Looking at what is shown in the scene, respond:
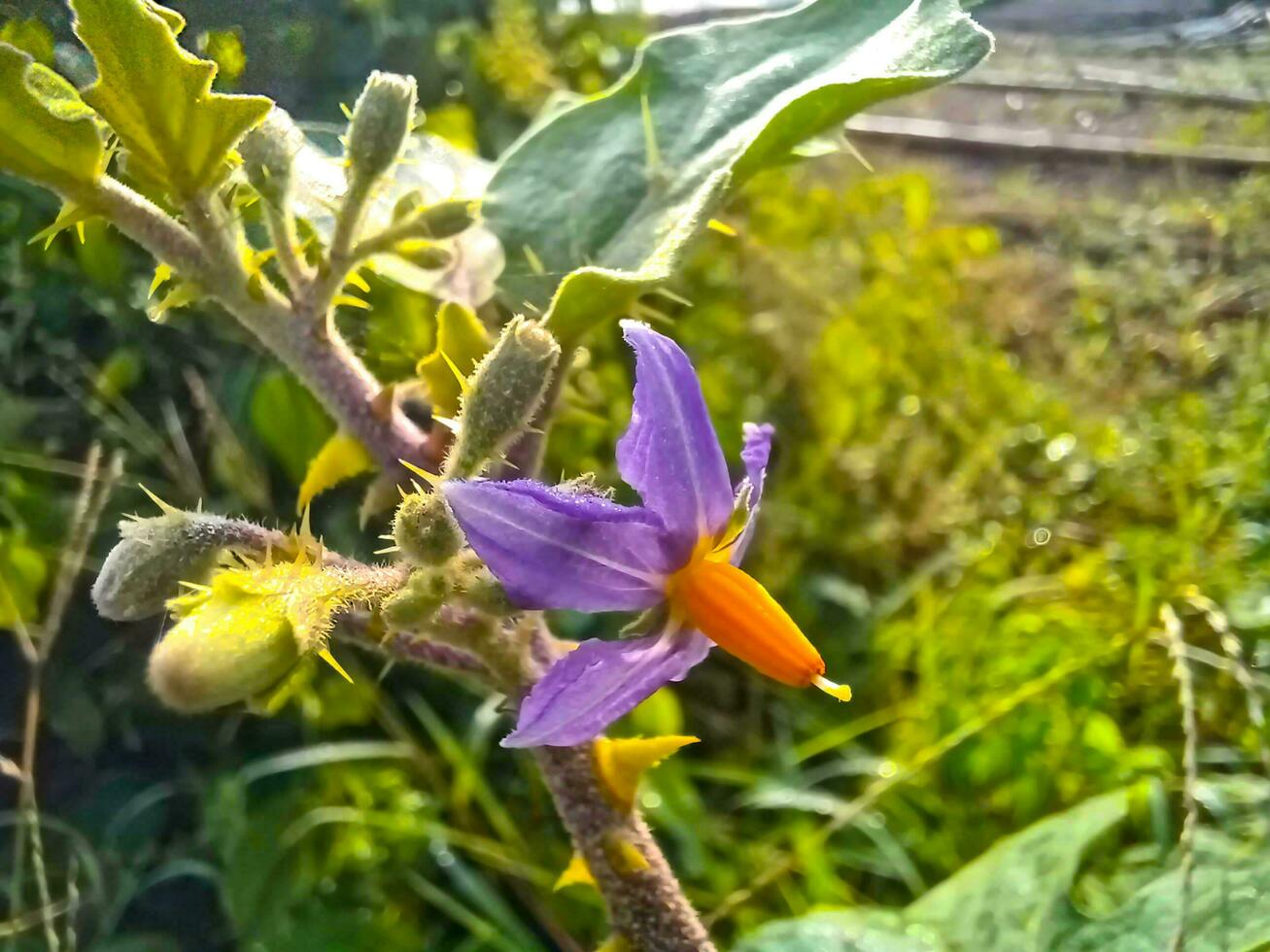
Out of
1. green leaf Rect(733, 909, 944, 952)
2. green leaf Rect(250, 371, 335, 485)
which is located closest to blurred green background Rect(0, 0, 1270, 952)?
green leaf Rect(250, 371, 335, 485)

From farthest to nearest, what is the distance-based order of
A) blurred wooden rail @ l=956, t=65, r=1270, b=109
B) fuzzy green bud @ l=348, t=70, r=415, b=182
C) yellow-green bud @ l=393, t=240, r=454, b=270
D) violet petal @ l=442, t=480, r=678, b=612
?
blurred wooden rail @ l=956, t=65, r=1270, b=109 → yellow-green bud @ l=393, t=240, r=454, b=270 → fuzzy green bud @ l=348, t=70, r=415, b=182 → violet petal @ l=442, t=480, r=678, b=612

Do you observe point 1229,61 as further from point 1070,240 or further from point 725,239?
point 725,239

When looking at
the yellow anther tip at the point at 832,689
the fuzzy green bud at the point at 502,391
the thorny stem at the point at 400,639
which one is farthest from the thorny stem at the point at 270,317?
the yellow anther tip at the point at 832,689

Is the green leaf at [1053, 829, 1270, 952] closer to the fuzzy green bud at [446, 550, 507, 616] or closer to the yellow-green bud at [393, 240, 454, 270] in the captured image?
the fuzzy green bud at [446, 550, 507, 616]

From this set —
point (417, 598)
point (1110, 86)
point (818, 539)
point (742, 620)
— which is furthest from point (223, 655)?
point (1110, 86)

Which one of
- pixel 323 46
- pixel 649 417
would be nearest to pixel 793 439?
pixel 323 46

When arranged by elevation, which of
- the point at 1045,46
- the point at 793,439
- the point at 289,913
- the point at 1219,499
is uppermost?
the point at 1045,46
